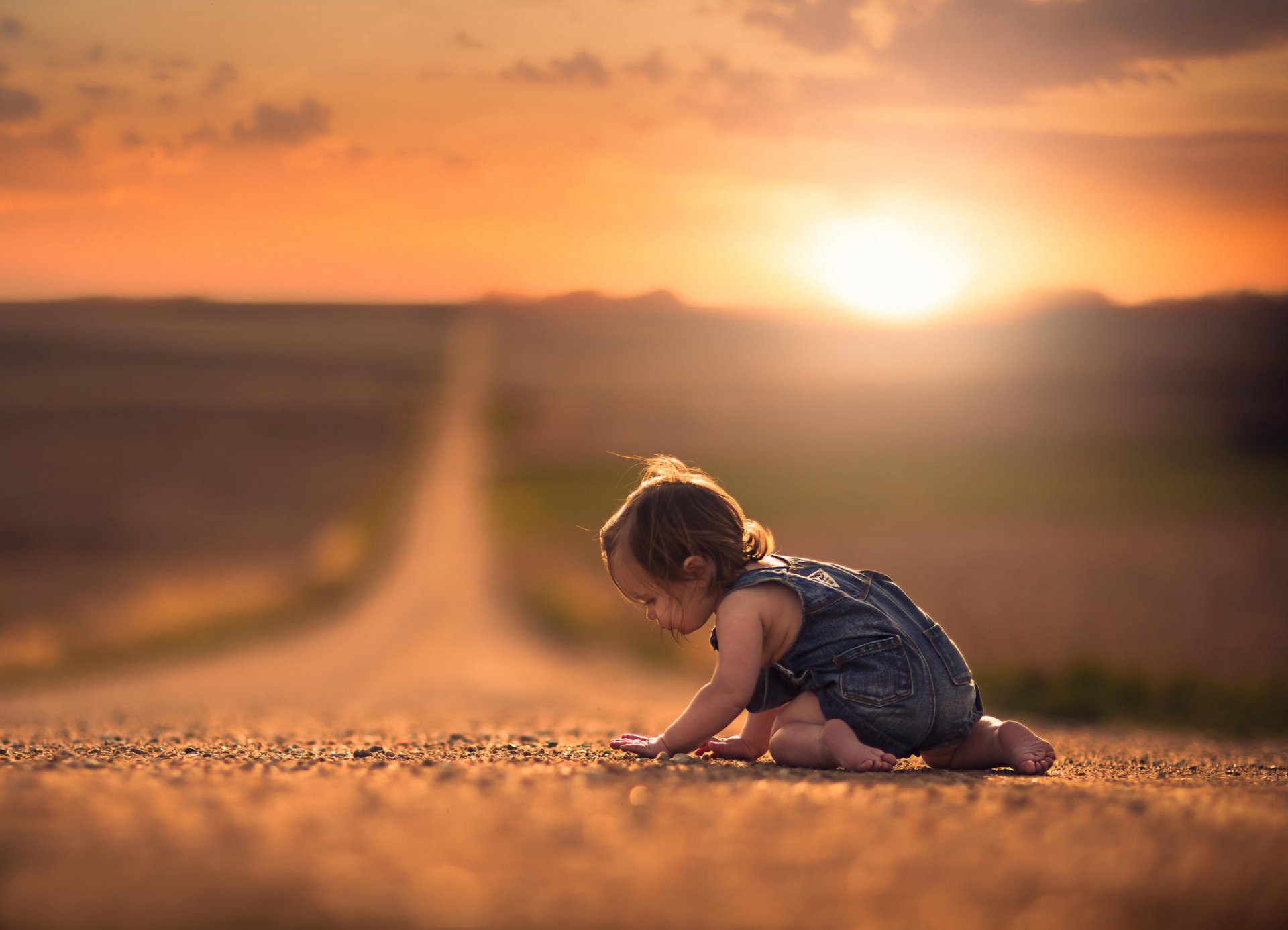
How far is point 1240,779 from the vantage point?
441 centimetres

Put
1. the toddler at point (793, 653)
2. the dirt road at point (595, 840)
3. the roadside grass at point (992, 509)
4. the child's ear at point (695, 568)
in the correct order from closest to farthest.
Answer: the dirt road at point (595, 840) → the toddler at point (793, 653) → the child's ear at point (695, 568) → the roadside grass at point (992, 509)

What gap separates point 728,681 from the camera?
3.99 m

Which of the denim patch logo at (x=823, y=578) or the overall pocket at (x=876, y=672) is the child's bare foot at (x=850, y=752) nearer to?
the overall pocket at (x=876, y=672)

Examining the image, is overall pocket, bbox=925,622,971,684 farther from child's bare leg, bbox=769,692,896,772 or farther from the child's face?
the child's face

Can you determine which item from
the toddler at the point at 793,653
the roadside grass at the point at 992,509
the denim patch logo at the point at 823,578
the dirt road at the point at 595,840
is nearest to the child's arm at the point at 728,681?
the toddler at the point at 793,653

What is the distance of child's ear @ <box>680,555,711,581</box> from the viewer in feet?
13.7

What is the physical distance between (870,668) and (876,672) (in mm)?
25

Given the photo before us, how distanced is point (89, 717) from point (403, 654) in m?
9.09

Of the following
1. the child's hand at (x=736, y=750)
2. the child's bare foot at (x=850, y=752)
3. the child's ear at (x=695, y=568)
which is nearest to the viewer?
the child's bare foot at (x=850, y=752)

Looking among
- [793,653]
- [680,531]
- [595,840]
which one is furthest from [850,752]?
[595,840]

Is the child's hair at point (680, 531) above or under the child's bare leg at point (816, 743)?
above

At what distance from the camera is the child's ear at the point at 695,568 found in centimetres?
418

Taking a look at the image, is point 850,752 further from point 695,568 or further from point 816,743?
point 695,568

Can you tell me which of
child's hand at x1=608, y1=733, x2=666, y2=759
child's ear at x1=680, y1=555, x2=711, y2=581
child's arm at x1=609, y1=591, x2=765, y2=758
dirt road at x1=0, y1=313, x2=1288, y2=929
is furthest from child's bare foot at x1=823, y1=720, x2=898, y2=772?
child's ear at x1=680, y1=555, x2=711, y2=581
